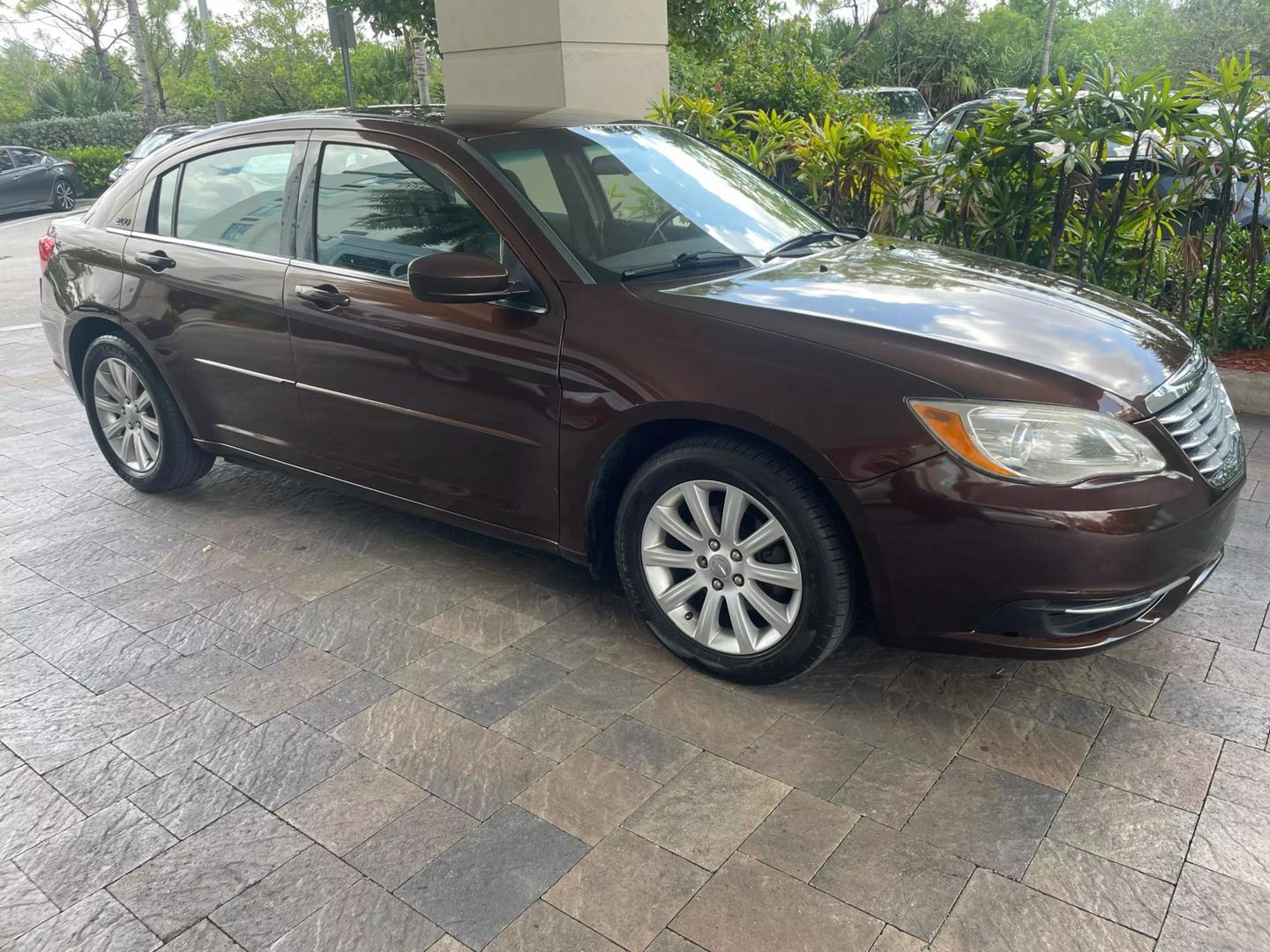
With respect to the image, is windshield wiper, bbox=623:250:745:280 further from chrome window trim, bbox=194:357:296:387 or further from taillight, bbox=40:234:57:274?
taillight, bbox=40:234:57:274

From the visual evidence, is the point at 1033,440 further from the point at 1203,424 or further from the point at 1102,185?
the point at 1102,185

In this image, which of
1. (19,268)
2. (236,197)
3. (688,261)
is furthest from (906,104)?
(688,261)

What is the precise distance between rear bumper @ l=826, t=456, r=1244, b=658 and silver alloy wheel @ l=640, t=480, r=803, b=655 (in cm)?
29

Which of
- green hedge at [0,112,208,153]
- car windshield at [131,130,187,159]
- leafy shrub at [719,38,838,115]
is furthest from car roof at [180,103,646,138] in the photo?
green hedge at [0,112,208,153]

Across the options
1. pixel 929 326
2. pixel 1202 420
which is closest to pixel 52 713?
pixel 929 326

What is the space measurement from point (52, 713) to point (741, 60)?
9.97 metres

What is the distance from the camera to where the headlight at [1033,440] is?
103 inches

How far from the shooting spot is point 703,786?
2.73 m

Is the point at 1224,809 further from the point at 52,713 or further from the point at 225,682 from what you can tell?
the point at 52,713

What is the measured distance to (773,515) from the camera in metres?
2.94

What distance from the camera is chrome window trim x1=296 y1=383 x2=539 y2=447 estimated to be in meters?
3.44

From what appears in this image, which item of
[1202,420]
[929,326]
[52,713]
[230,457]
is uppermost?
[929,326]

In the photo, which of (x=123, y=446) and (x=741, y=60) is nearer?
(x=123, y=446)

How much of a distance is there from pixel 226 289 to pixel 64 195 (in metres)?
21.2
